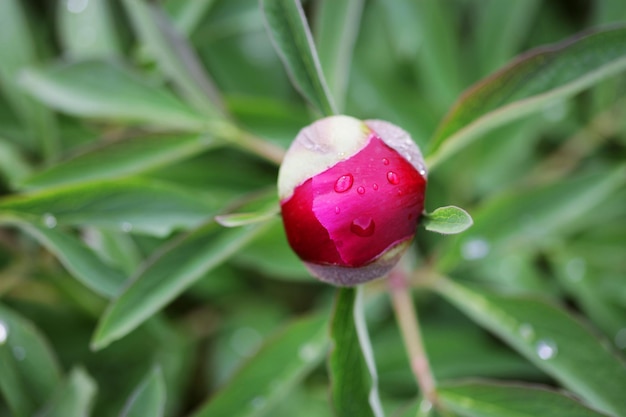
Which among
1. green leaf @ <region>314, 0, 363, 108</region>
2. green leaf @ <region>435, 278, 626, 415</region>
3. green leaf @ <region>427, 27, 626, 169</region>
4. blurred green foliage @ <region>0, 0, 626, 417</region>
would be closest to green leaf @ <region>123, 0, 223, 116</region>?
blurred green foliage @ <region>0, 0, 626, 417</region>

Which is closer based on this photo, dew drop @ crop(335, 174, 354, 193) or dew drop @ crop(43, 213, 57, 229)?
dew drop @ crop(335, 174, 354, 193)

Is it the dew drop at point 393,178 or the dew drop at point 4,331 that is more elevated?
the dew drop at point 393,178

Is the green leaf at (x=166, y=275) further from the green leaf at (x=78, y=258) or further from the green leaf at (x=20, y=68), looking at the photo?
the green leaf at (x=20, y=68)

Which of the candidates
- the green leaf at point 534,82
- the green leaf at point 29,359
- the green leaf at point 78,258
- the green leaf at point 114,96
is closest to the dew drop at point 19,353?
the green leaf at point 29,359

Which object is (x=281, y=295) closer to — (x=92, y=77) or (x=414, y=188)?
(x=92, y=77)

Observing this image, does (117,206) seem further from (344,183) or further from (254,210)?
(344,183)

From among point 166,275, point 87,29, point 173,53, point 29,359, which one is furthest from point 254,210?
point 87,29

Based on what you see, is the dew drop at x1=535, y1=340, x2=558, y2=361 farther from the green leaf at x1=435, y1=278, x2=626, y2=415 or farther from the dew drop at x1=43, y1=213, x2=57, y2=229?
the dew drop at x1=43, y1=213, x2=57, y2=229
